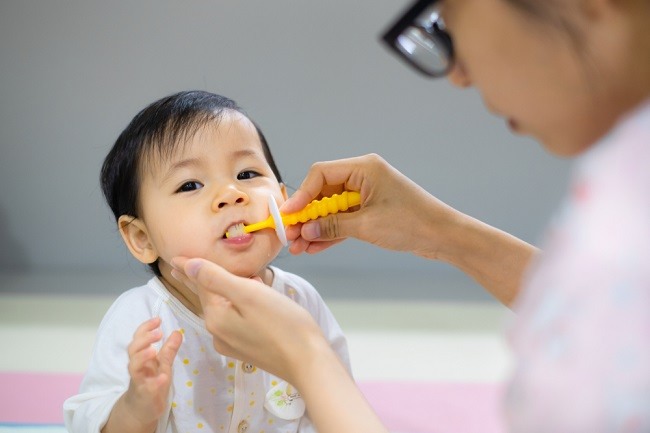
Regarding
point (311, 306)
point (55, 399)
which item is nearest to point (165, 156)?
point (311, 306)

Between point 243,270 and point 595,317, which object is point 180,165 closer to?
point 243,270

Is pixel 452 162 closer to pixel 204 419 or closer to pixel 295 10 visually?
pixel 295 10

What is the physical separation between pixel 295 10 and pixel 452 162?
620 millimetres

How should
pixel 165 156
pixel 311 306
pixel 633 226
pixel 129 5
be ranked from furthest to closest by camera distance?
pixel 129 5, pixel 311 306, pixel 165 156, pixel 633 226

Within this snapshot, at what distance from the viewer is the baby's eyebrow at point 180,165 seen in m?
1.10

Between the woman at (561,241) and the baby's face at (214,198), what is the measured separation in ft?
0.22

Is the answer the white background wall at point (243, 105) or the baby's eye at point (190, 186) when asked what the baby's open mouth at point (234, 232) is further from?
the white background wall at point (243, 105)

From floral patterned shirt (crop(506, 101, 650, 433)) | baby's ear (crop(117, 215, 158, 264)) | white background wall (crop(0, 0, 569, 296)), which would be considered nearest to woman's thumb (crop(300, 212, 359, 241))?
baby's ear (crop(117, 215, 158, 264))

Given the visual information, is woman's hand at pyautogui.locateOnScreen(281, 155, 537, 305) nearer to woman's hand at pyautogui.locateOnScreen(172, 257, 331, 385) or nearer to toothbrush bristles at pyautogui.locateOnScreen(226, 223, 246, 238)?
toothbrush bristles at pyautogui.locateOnScreen(226, 223, 246, 238)

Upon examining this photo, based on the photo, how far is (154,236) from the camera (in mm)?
1132

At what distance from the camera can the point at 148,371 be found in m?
0.96

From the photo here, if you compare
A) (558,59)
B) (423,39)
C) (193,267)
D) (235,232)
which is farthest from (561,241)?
(235,232)

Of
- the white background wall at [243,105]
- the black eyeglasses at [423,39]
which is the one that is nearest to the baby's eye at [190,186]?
the black eyeglasses at [423,39]

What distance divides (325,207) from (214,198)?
16 cm
